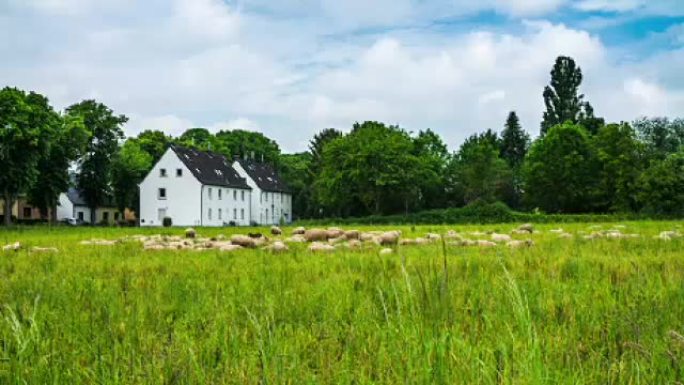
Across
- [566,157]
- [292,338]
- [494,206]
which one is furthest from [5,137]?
[566,157]

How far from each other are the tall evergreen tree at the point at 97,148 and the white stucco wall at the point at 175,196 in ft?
Result: 18.9

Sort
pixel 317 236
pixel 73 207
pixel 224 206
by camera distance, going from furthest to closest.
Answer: pixel 73 207
pixel 224 206
pixel 317 236

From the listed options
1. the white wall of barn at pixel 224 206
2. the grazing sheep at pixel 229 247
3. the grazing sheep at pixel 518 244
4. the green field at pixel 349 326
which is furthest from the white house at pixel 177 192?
the green field at pixel 349 326

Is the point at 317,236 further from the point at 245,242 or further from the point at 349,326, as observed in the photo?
the point at 349,326

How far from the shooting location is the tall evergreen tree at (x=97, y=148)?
245 feet

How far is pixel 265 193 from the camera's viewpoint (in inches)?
3831

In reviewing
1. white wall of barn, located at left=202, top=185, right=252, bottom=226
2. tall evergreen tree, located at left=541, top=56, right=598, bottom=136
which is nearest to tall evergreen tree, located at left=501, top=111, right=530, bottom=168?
tall evergreen tree, located at left=541, top=56, right=598, bottom=136

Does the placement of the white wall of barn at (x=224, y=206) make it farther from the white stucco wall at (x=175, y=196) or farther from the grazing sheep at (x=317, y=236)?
the grazing sheep at (x=317, y=236)

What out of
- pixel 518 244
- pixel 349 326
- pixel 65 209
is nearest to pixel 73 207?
pixel 65 209

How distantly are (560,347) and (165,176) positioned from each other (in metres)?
77.7

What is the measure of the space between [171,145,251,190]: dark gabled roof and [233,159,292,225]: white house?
2.12 meters

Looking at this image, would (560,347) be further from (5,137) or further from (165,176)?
(165,176)

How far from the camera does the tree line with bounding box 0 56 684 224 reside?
51.8 meters

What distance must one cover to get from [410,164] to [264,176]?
106 ft
